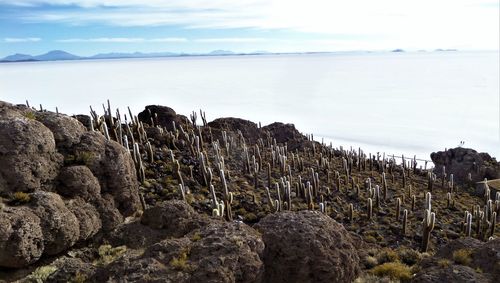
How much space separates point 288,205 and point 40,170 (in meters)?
10.6

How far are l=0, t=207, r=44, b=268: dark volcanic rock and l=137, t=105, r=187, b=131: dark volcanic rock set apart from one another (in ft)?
85.3

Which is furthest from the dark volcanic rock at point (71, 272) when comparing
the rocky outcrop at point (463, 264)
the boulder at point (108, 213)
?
the rocky outcrop at point (463, 264)

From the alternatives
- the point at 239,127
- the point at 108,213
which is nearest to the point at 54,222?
the point at 108,213

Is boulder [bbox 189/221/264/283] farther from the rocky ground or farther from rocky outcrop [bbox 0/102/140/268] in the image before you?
rocky outcrop [bbox 0/102/140/268]

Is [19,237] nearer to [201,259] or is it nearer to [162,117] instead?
[201,259]

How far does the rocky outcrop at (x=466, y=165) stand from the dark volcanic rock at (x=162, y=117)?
77.5ft

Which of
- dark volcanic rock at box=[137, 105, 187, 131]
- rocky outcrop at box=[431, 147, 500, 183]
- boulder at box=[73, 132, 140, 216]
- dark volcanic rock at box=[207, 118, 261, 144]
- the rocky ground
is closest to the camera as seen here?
the rocky ground

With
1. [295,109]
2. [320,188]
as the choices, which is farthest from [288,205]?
[295,109]

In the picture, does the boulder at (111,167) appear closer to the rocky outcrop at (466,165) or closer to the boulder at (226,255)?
the boulder at (226,255)

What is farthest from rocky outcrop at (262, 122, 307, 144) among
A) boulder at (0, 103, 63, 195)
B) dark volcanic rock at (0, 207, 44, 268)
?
dark volcanic rock at (0, 207, 44, 268)

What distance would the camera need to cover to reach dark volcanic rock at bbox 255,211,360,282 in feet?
37.0

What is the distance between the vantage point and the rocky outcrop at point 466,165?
131 feet

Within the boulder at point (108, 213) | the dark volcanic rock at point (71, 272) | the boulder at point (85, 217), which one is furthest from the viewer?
the boulder at point (108, 213)

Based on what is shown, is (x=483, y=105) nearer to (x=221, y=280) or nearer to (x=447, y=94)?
(x=447, y=94)
